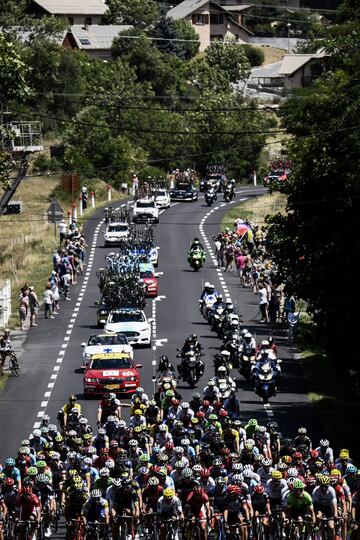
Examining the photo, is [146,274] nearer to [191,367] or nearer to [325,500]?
[191,367]

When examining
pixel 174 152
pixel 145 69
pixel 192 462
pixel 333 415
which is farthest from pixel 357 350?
pixel 145 69

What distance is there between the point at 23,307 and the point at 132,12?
107 meters

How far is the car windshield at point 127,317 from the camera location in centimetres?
5356

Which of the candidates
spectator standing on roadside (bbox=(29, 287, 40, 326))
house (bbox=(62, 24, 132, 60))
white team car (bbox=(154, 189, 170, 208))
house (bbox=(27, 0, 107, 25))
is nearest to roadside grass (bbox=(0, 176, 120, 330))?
spectator standing on roadside (bbox=(29, 287, 40, 326))

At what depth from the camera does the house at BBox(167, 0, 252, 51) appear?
166m

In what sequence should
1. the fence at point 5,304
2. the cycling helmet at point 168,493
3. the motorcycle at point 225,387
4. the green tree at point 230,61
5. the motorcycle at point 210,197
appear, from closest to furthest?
the cycling helmet at point 168,493
the motorcycle at point 225,387
the fence at point 5,304
the motorcycle at point 210,197
the green tree at point 230,61

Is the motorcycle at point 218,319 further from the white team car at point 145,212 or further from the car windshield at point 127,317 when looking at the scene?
the white team car at point 145,212

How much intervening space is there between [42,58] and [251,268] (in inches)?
1947

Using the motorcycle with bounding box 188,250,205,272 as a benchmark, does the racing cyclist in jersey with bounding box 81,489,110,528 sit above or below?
above

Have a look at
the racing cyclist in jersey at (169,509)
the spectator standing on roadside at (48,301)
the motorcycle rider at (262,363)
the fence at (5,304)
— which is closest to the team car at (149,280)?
the spectator standing on roadside at (48,301)

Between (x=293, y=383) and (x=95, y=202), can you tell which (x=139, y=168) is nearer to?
(x=95, y=202)

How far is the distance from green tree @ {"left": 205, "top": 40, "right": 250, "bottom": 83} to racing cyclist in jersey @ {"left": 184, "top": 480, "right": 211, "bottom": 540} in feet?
397

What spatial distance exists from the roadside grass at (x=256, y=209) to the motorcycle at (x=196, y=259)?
40.9 feet

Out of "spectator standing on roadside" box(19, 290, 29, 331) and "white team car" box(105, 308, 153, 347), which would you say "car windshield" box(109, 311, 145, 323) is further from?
"spectator standing on roadside" box(19, 290, 29, 331)
